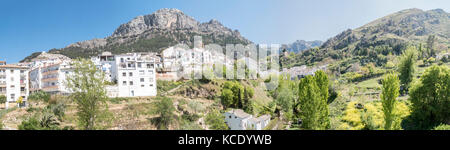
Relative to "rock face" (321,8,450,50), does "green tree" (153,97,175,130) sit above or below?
below

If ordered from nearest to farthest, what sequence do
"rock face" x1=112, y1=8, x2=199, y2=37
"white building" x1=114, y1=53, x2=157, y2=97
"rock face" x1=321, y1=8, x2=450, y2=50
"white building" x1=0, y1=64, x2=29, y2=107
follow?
"white building" x1=0, y1=64, x2=29, y2=107
"white building" x1=114, y1=53, x2=157, y2=97
"rock face" x1=321, y1=8, x2=450, y2=50
"rock face" x1=112, y1=8, x2=199, y2=37

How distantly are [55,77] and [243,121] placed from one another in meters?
26.2

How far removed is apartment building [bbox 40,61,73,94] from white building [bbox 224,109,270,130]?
22.0 meters

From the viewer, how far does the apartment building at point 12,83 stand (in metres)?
27.7

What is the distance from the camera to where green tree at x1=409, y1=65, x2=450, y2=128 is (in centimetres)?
1884

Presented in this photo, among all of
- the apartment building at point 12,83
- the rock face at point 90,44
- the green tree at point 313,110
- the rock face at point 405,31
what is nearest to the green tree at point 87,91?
the green tree at point 313,110

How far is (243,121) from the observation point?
1004 inches

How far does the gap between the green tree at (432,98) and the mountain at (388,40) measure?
5481cm

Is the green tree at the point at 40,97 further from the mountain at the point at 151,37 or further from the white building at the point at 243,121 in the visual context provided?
the mountain at the point at 151,37

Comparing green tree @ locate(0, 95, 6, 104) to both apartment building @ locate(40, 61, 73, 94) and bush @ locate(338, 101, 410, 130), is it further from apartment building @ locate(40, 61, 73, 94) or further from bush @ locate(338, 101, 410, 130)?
bush @ locate(338, 101, 410, 130)

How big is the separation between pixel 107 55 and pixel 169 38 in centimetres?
6048

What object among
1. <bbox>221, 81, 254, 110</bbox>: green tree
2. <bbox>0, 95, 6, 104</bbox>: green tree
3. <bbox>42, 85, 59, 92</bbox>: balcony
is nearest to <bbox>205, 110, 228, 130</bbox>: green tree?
<bbox>221, 81, 254, 110</bbox>: green tree
